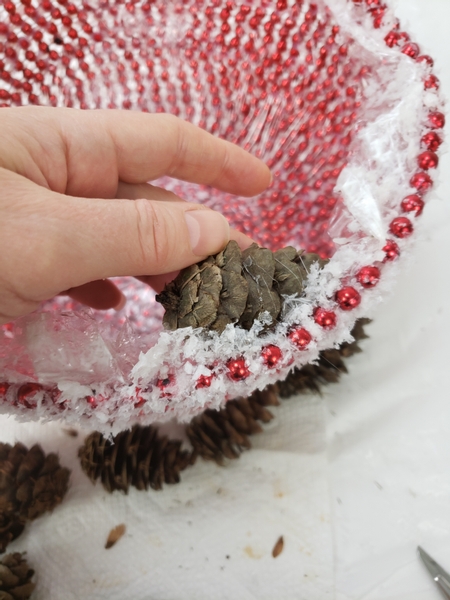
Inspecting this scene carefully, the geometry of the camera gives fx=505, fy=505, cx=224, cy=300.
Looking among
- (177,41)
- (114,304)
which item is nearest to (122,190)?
(114,304)

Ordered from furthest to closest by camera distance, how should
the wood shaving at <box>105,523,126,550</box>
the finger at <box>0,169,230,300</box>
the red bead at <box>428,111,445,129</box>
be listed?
1. the wood shaving at <box>105,523,126,550</box>
2. the red bead at <box>428,111,445,129</box>
3. the finger at <box>0,169,230,300</box>

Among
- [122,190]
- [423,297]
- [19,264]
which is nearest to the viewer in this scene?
[19,264]

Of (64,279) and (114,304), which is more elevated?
(64,279)

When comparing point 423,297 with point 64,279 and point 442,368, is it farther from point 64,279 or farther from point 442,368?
point 64,279

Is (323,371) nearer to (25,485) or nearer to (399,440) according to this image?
(399,440)

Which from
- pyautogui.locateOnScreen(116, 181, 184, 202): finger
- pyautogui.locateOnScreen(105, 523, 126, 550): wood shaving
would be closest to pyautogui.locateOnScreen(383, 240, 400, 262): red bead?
pyautogui.locateOnScreen(116, 181, 184, 202): finger

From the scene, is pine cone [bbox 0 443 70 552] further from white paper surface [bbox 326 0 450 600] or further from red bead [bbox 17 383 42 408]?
white paper surface [bbox 326 0 450 600]

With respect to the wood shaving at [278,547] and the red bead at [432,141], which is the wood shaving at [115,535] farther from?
the red bead at [432,141]
